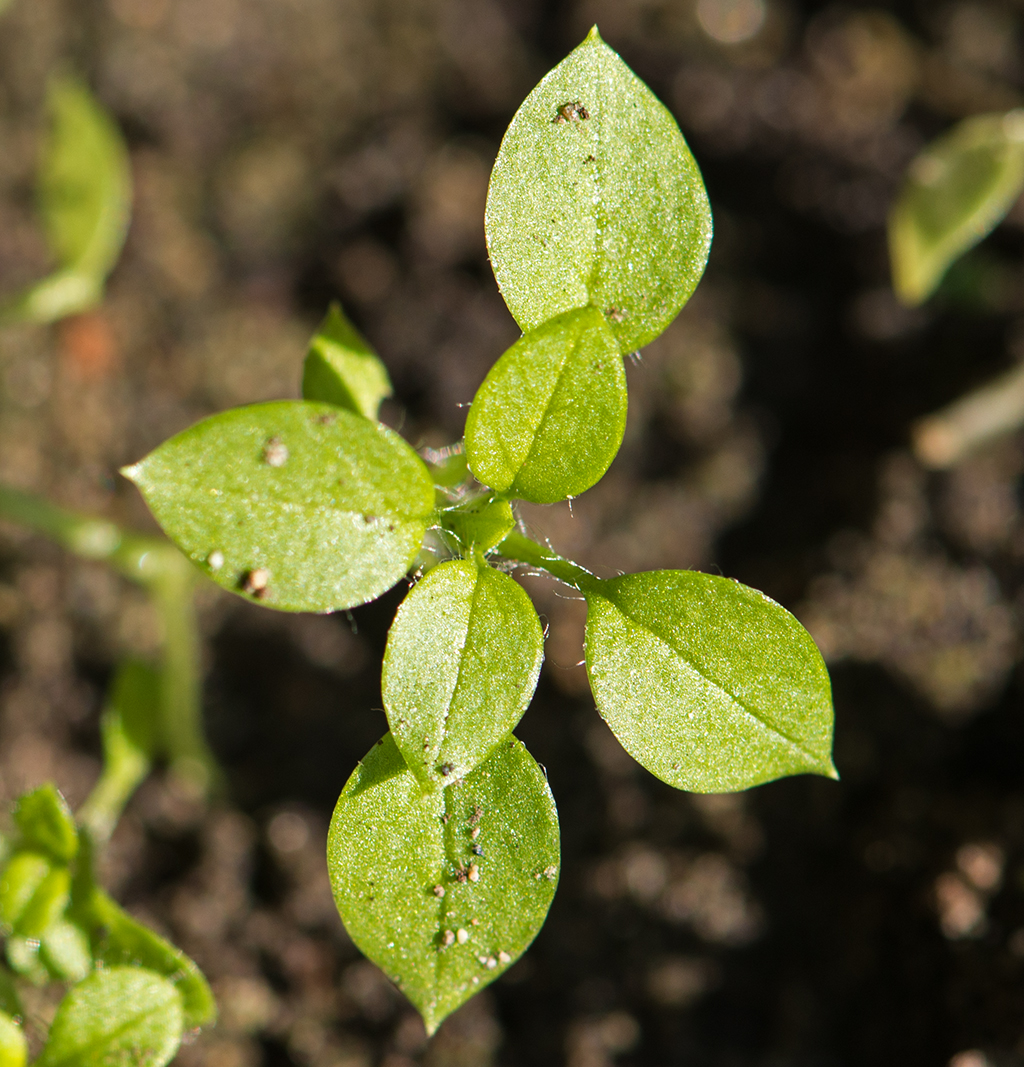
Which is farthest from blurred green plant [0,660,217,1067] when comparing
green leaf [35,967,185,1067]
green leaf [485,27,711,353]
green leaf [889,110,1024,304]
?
green leaf [889,110,1024,304]

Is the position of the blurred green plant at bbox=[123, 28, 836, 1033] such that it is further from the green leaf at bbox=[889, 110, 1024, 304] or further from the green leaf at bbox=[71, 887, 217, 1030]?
the green leaf at bbox=[889, 110, 1024, 304]

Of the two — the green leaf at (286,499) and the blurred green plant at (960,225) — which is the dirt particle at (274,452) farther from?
the blurred green plant at (960,225)

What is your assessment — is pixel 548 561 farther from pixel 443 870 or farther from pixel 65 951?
pixel 65 951

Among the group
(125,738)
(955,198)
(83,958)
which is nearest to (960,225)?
(955,198)

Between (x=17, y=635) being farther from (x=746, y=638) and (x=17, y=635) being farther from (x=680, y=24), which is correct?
(x=680, y=24)

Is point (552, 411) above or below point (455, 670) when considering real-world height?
above

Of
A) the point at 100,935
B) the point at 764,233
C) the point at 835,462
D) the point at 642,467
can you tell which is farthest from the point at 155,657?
the point at 764,233
